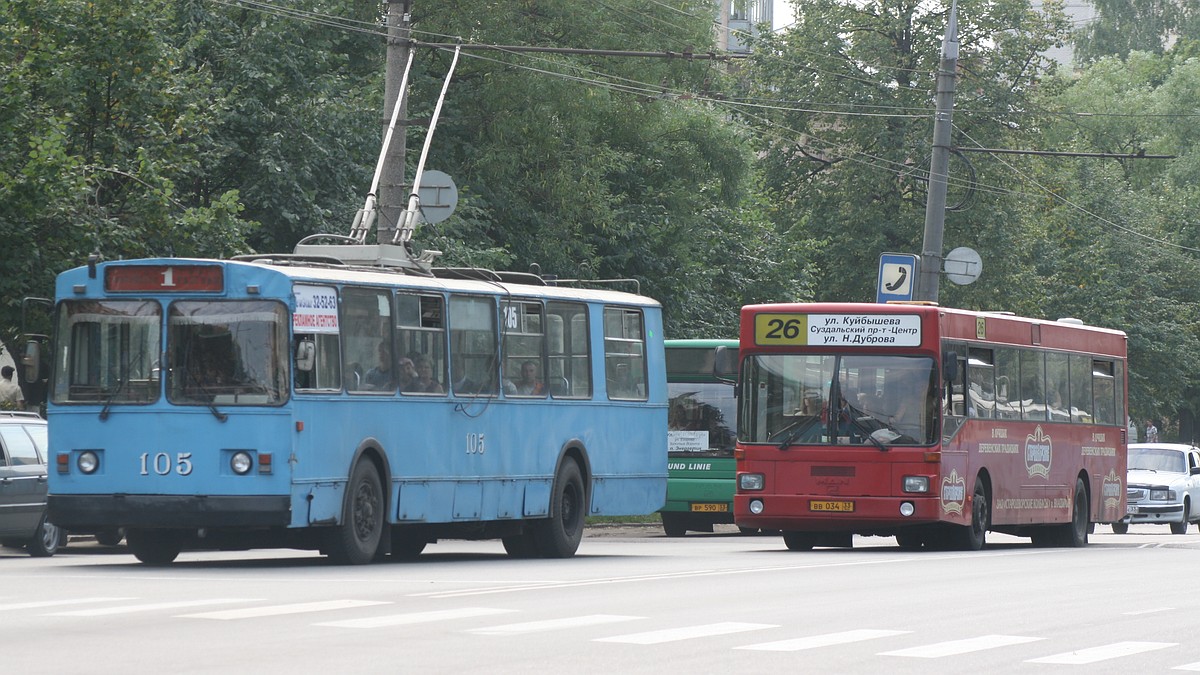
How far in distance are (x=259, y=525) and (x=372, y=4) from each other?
20.7m

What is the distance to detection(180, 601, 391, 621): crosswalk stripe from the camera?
1288cm

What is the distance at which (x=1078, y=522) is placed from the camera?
29.1 m

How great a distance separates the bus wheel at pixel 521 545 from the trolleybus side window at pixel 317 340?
446cm

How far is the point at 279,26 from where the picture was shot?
30859 millimetres

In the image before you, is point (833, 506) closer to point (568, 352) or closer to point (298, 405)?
point (568, 352)

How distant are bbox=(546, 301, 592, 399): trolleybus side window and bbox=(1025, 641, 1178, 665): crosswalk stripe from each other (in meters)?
10.1

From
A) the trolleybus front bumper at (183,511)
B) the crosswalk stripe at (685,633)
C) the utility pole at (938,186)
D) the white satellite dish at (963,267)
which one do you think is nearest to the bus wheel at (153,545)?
the trolleybus front bumper at (183,511)

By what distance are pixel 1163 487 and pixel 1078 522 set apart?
38.4 feet

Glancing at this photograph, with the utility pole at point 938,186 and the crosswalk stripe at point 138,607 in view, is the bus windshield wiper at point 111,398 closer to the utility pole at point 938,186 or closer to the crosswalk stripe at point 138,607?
the crosswalk stripe at point 138,607

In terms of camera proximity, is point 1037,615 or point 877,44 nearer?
point 1037,615

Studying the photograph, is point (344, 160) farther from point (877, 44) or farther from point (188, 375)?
point (877, 44)

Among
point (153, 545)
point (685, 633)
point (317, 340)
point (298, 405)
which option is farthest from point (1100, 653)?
point (153, 545)

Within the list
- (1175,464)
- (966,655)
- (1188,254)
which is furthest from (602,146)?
(1188,254)

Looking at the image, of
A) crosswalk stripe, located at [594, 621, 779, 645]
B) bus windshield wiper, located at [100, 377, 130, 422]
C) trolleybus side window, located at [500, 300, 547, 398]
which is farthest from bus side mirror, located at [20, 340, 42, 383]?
crosswalk stripe, located at [594, 621, 779, 645]
